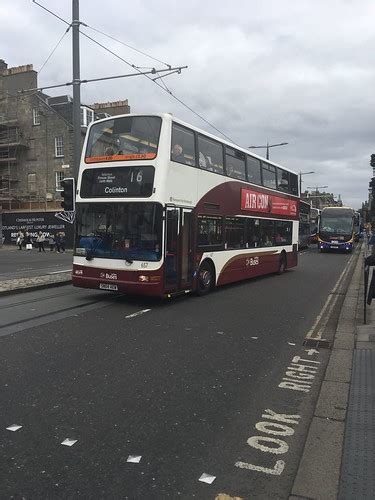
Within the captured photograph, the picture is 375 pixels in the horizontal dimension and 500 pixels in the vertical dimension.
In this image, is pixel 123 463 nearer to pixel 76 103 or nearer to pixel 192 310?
pixel 192 310

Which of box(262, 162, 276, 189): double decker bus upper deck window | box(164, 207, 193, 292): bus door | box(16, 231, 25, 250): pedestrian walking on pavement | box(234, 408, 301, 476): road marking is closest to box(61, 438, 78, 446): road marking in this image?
box(234, 408, 301, 476): road marking

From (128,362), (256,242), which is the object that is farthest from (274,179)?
(128,362)

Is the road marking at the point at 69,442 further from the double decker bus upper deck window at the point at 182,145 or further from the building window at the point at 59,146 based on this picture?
the building window at the point at 59,146

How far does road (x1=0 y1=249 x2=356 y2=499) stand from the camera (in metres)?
3.27

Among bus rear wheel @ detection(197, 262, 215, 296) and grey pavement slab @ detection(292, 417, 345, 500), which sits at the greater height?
bus rear wheel @ detection(197, 262, 215, 296)

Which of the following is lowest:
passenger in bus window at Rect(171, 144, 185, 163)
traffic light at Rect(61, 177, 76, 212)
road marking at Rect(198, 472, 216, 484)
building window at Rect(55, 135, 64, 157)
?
road marking at Rect(198, 472, 216, 484)

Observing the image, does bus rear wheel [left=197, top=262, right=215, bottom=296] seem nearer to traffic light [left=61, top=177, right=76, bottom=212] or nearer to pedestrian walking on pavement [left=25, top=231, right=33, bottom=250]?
traffic light [left=61, top=177, right=76, bottom=212]

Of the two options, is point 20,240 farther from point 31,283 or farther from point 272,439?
point 272,439

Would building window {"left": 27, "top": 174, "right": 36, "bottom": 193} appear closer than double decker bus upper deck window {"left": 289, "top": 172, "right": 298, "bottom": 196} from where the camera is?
No

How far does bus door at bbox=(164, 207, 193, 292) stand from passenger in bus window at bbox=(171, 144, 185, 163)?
3.51ft

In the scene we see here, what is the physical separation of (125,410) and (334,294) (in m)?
9.69

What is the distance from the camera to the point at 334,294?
13016 millimetres

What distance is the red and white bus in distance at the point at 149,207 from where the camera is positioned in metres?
9.87

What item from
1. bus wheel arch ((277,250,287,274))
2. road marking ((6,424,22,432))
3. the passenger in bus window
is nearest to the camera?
road marking ((6,424,22,432))
